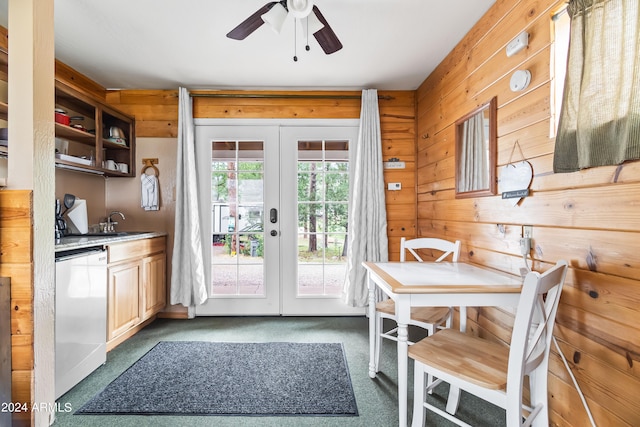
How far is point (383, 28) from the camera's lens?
2109 mm

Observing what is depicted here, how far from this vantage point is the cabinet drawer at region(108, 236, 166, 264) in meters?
2.28

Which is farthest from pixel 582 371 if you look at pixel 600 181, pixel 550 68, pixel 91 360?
pixel 91 360

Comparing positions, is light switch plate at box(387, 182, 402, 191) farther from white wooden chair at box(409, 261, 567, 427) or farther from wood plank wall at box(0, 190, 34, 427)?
wood plank wall at box(0, 190, 34, 427)

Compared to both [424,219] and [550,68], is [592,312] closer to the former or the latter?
[550,68]

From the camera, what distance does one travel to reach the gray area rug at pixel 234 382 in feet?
5.65

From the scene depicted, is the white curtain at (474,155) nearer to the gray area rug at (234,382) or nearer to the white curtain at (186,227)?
the gray area rug at (234,382)

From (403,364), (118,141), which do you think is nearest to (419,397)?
(403,364)

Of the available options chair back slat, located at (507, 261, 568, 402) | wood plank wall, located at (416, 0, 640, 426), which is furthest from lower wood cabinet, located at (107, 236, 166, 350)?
wood plank wall, located at (416, 0, 640, 426)

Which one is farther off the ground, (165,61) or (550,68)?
(165,61)

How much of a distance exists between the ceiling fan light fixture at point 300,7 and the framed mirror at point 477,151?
1.26 meters

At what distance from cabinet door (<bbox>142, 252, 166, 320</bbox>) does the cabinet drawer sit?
8cm

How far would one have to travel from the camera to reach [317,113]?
313cm

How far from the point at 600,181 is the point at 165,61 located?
305 centimetres

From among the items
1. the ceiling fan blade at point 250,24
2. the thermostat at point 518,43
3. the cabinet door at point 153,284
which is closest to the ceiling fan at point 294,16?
the ceiling fan blade at point 250,24
